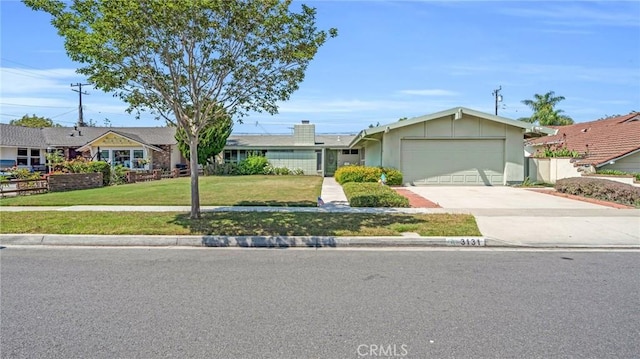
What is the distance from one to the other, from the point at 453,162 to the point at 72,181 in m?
18.3

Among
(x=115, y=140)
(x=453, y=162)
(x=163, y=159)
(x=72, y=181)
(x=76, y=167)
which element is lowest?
(x=72, y=181)

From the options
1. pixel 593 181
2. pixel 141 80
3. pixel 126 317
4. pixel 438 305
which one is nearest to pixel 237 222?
pixel 141 80

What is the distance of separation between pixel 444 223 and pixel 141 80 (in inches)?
299

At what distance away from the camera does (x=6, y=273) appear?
5992 mm

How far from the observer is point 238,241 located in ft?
26.6

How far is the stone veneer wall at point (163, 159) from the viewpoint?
107 ft

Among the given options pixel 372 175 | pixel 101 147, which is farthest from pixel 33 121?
pixel 372 175

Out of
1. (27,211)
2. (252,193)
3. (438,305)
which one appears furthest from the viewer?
(252,193)

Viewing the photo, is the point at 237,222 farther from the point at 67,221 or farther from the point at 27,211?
the point at 27,211

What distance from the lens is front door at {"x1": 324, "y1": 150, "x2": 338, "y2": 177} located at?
3381cm

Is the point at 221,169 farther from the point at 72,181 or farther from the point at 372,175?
the point at 372,175

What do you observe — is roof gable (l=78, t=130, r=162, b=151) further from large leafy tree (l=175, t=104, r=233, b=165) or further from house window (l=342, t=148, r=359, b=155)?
house window (l=342, t=148, r=359, b=155)

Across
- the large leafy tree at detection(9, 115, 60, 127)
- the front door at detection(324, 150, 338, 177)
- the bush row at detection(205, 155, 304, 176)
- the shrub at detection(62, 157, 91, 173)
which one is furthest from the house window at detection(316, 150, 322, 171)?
the large leafy tree at detection(9, 115, 60, 127)

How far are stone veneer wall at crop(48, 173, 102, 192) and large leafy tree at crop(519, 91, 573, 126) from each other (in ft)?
129
